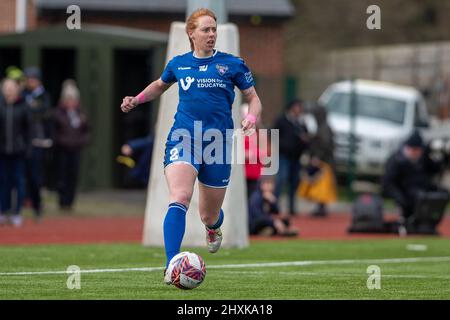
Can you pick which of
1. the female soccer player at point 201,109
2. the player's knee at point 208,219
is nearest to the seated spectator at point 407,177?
the player's knee at point 208,219

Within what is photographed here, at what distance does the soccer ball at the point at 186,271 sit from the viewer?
1079cm

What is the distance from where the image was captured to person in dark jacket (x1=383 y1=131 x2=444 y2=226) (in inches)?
829

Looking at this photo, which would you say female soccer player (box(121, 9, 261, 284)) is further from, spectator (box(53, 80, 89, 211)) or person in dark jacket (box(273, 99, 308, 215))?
person in dark jacket (box(273, 99, 308, 215))

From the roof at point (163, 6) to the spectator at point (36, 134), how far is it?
8477 millimetres

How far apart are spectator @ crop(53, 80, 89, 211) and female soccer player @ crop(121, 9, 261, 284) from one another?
1157cm

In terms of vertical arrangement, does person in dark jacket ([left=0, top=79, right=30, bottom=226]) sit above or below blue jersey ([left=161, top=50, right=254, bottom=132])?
below

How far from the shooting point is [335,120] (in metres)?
29.2

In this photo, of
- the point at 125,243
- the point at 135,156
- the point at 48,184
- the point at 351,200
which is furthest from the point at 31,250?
the point at 351,200

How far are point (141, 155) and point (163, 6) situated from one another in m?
12.2

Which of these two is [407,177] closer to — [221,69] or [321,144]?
[321,144]

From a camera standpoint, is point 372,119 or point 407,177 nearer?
point 407,177

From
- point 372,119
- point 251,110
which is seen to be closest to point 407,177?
point 372,119

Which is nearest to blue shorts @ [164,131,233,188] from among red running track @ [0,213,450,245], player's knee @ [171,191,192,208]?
player's knee @ [171,191,192,208]

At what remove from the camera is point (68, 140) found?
2341 centimetres
